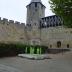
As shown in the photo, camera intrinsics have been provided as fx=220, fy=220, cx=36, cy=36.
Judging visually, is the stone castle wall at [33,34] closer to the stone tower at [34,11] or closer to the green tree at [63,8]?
the stone tower at [34,11]

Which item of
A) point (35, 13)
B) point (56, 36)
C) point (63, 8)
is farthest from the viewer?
point (35, 13)

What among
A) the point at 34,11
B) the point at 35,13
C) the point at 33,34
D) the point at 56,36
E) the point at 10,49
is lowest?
the point at 10,49

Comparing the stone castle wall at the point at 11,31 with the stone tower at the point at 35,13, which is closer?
the stone castle wall at the point at 11,31

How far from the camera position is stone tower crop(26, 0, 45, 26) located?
4953cm

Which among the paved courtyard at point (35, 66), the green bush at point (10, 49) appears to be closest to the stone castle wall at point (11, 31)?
the green bush at point (10, 49)

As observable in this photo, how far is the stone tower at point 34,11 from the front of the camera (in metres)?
49.5

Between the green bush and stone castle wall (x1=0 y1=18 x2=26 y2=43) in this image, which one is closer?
the green bush

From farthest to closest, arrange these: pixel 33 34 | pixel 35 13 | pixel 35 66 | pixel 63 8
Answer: pixel 35 13
pixel 33 34
pixel 63 8
pixel 35 66

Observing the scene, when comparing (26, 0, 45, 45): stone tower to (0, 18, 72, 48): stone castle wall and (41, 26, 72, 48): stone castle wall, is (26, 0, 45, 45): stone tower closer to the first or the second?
(0, 18, 72, 48): stone castle wall

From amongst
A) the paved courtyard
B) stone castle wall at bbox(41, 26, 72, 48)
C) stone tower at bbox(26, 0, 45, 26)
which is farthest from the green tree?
stone tower at bbox(26, 0, 45, 26)

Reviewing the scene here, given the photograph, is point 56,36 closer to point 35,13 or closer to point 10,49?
point 35,13

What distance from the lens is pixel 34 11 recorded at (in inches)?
1983

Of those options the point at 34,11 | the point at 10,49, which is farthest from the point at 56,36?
the point at 10,49

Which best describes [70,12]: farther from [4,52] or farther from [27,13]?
[27,13]
